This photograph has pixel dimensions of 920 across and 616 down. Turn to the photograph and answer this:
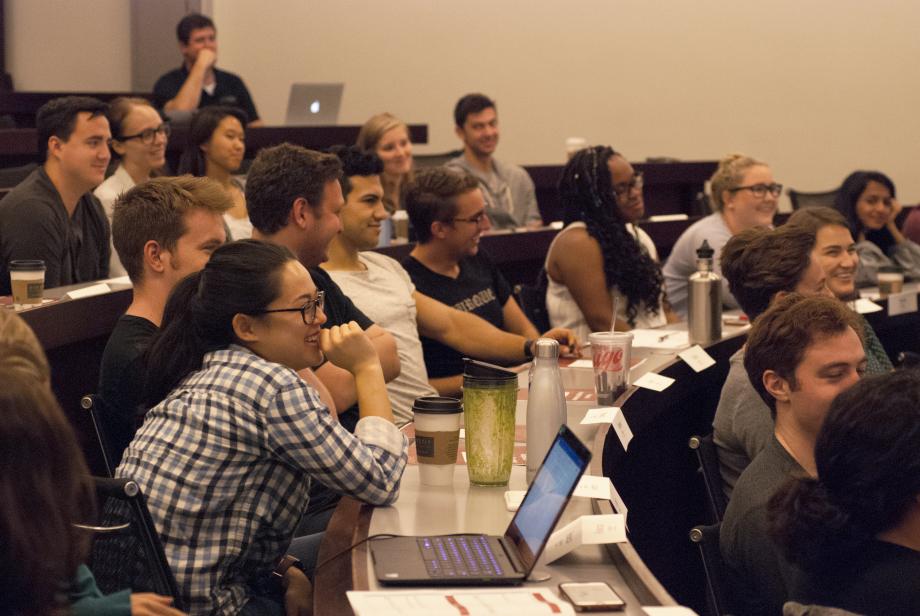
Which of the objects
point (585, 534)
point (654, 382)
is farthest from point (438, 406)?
point (654, 382)

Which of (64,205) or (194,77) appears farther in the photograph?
(194,77)

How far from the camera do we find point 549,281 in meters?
4.44

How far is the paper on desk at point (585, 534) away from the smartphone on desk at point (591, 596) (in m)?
0.11

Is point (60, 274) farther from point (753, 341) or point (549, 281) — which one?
point (753, 341)

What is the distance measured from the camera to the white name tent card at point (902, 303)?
15.0 feet

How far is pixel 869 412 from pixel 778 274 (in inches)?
58.3

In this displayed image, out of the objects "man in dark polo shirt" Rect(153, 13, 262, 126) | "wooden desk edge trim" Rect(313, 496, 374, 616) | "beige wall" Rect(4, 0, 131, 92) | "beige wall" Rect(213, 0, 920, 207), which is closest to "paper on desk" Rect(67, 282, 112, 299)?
"wooden desk edge trim" Rect(313, 496, 374, 616)

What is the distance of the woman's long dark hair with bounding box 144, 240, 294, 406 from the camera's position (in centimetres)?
209

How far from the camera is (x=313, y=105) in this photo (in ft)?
23.5

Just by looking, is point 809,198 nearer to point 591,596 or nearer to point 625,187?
point 625,187

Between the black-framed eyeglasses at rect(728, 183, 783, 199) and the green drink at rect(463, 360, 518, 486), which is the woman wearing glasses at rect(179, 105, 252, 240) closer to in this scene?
the black-framed eyeglasses at rect(728, 183, 783, 199)

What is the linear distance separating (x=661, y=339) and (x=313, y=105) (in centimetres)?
390

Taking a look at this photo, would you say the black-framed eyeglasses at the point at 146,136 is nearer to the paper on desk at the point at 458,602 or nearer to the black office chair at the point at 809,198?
the paper on desk at the point at 458,602

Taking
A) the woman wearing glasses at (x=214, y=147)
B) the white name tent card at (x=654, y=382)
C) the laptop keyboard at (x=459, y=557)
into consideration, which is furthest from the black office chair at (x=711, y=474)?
the woman wearing glasses at (x=214, y=147)
